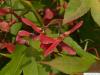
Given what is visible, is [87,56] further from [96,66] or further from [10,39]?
[10,39]

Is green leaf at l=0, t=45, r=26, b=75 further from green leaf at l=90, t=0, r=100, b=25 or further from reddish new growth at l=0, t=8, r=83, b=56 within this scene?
green leaf at l=90, t=0, r=100, b=25

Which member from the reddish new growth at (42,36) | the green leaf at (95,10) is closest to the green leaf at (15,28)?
the reddish new growth at (42,36)

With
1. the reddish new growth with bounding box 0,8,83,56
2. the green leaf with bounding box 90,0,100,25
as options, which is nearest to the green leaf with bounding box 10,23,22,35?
the reddish new growth with bounding box 0,8,83,56

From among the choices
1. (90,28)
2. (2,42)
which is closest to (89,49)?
(90,28)

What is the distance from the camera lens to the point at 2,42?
1.82 ft

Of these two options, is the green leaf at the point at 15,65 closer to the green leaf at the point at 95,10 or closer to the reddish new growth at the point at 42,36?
the reddish new growth at the point at 42,36

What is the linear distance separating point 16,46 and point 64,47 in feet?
0.31

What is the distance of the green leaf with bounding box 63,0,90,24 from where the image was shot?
47cm

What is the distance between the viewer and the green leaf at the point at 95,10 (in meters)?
0.47

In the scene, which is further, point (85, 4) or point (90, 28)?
point (90, 28)

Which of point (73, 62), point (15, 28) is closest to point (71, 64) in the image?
point (73, 62)

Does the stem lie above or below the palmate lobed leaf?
above

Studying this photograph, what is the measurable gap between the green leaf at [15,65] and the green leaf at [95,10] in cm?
13

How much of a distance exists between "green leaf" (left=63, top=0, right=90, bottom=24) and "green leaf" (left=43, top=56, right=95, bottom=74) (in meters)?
0.07
